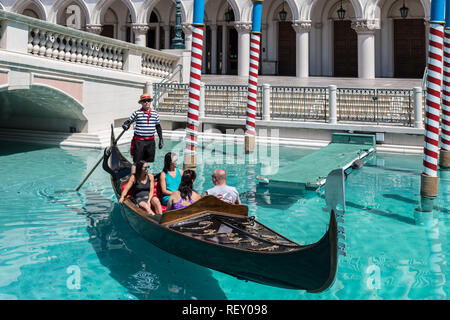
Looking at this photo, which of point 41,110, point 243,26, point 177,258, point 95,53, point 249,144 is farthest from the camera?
point 243,26

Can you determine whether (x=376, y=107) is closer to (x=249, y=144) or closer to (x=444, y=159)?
(x=444, y=159)

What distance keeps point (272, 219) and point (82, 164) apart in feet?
18.1

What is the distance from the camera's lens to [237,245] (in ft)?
13.3

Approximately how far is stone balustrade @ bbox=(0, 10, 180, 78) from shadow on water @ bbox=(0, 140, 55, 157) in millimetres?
2589

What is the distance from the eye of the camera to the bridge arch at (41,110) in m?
11.7

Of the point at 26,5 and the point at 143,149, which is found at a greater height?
the point at 26,5

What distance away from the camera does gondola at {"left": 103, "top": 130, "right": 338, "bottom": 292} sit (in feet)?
11.3

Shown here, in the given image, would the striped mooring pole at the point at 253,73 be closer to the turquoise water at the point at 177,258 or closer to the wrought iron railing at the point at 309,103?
the wrought iron railing at the point at 309,103

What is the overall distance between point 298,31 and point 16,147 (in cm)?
1304

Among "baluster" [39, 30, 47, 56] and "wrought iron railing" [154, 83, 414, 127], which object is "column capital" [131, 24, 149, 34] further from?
"baluster" [39, 30, 47, 56]

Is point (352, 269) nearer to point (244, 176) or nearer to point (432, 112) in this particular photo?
point (432, 112)

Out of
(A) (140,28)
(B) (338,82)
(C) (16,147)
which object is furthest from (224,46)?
(C) (16,147)

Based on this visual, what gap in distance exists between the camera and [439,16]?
7.20m

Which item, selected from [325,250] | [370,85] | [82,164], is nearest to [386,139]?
[370,85]
